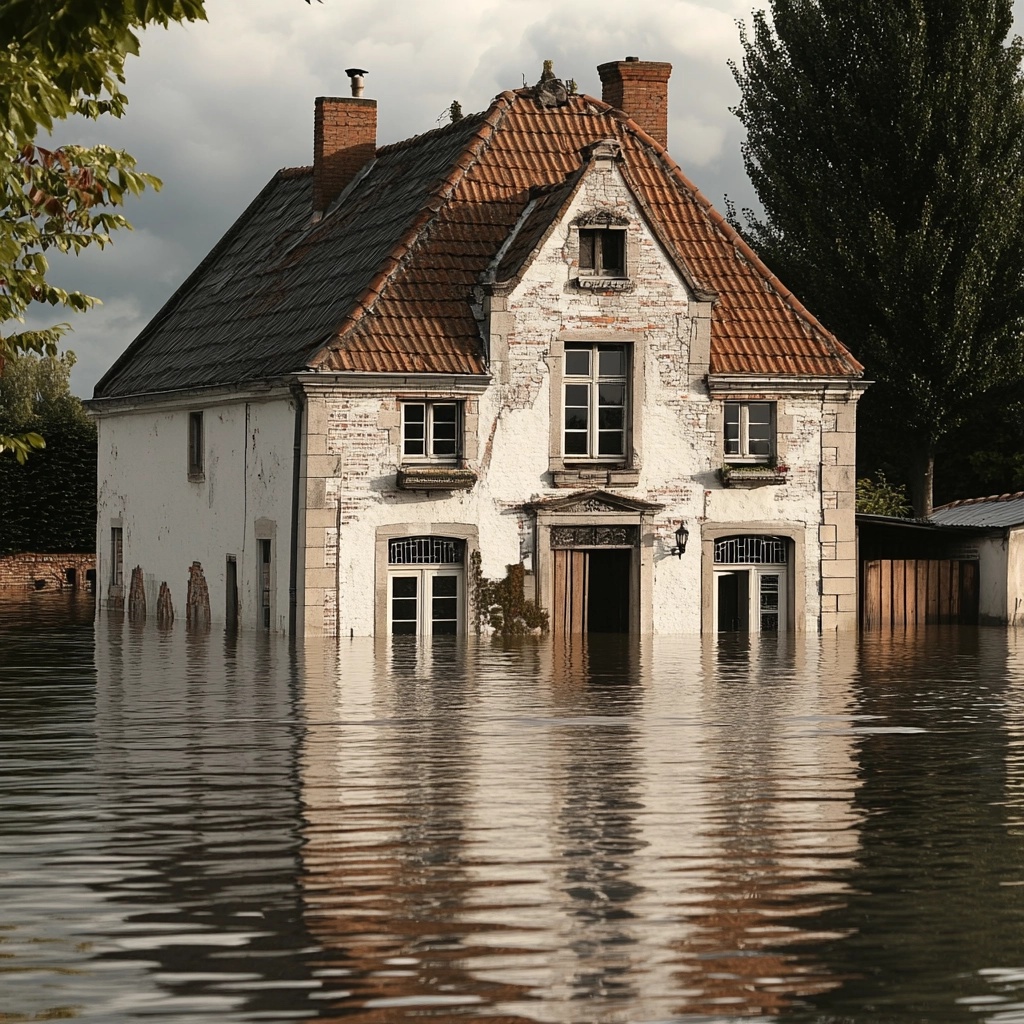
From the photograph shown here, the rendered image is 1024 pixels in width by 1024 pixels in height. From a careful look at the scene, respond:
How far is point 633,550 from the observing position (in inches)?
1521

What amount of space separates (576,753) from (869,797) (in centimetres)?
387

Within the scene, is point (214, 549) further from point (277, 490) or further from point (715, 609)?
point (715, 609)

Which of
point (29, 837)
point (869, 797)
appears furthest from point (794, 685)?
point (29, 837)

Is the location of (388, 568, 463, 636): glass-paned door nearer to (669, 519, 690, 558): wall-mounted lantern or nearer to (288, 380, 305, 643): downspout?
(288, 380, 305, 643): downspout

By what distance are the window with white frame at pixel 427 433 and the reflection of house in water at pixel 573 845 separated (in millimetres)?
10665

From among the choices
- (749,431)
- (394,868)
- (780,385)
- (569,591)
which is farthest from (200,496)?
(394,868)

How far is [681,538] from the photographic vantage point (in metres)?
38.7

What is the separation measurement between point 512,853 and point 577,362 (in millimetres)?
25015

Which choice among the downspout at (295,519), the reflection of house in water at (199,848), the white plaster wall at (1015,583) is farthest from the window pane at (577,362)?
the reflection of house in water at (199,848)

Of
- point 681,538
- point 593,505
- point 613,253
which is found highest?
point 613,253

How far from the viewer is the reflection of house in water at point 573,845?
1020 centimetres

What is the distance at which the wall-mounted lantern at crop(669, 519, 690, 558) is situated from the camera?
38.6 metres

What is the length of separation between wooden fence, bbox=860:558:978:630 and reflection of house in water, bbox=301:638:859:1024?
1524 cm

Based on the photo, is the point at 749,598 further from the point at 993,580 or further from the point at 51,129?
the point at 51,129
